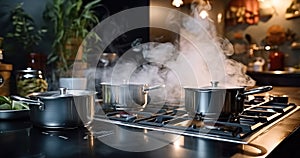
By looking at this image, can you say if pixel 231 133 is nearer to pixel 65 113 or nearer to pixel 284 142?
pixel 284 142

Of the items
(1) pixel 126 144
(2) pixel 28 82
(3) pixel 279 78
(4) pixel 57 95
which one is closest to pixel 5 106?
(4) pixel 57 95

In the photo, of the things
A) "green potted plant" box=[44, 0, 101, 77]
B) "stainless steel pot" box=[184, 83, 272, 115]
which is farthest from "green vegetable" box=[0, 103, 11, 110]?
"green potted plant" box=[44, 0, 101, 77]

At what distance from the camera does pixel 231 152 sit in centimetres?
57

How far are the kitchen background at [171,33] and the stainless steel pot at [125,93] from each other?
2.40 feet

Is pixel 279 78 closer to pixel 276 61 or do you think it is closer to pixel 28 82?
pixel 276 61

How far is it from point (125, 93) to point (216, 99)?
0.31 m

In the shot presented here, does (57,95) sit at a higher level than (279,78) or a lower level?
lower

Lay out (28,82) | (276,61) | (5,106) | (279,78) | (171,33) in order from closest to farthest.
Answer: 1. (5,106)
2. (28,82)
3. (171,33)
4. (279,78)
5. (276,61)

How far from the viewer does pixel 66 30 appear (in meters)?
1.60

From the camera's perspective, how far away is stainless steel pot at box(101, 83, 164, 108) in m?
0.98

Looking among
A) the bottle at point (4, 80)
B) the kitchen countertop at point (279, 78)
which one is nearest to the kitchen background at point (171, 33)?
the bottle at point (4, 80)

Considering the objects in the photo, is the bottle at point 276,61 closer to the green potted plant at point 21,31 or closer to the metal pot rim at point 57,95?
the green potted plant at point 21,31

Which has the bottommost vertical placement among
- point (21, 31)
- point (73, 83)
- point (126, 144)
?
point (126, 144)

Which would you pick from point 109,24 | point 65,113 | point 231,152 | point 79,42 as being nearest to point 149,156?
point 231,152
